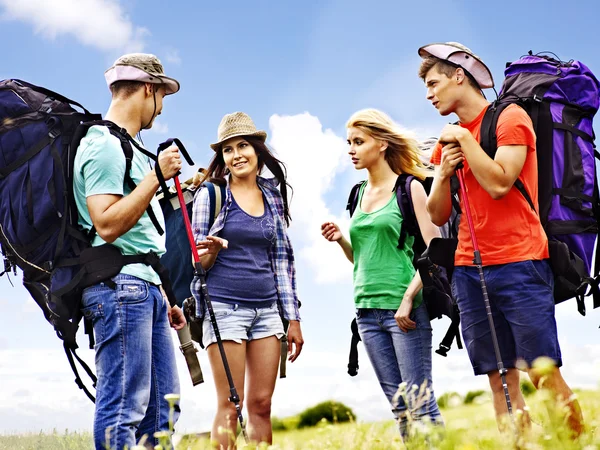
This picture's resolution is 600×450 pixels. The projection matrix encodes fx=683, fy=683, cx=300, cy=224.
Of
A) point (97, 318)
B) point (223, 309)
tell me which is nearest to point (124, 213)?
point (97, 318)

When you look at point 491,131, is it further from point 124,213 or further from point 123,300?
point 123,300

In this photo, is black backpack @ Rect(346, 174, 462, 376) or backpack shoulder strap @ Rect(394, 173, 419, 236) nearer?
black backpack @ Rect(346, 174, 462, 376)

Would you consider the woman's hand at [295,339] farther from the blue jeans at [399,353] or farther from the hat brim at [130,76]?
the hat brim at [130,76]

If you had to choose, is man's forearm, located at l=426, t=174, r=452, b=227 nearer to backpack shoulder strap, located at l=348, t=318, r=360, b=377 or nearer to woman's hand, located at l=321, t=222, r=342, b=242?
woman's hand, located at l=321, t=222, r=342, b=242

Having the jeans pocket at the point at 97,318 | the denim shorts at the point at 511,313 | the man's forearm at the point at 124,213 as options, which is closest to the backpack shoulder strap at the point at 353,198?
the denim shorts at the point at 511,313

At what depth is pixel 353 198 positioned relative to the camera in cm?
654

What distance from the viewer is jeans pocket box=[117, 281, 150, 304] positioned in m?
4.24

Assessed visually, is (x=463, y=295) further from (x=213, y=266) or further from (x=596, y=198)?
(x=213, y=266)

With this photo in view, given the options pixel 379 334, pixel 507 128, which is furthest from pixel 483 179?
pixel 379 334

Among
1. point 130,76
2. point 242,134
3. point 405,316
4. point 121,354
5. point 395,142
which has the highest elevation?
point 242,134

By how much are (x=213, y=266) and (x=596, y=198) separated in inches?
128

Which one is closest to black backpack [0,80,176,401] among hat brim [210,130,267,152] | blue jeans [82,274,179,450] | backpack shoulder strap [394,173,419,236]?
blue jeans [82,274,179,450]

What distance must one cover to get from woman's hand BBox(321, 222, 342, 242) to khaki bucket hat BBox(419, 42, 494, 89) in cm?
183

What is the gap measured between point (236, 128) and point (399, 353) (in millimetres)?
2642
